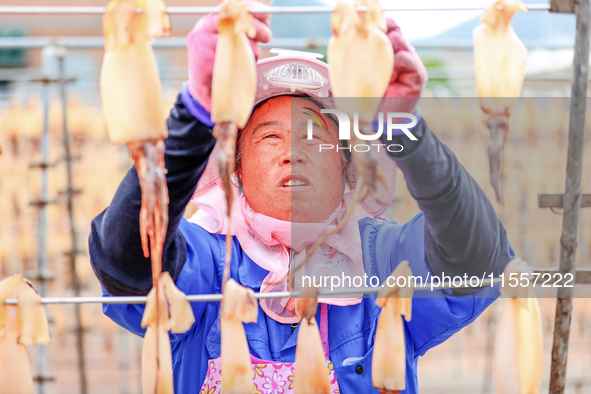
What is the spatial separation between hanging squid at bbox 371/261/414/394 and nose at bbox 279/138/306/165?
0.41 meters

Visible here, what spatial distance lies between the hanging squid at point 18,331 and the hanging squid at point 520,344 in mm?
904

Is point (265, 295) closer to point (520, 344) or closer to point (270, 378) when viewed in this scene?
point (270, 378)

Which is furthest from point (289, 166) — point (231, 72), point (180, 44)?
point (180, 44)

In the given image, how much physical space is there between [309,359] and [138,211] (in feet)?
1.48

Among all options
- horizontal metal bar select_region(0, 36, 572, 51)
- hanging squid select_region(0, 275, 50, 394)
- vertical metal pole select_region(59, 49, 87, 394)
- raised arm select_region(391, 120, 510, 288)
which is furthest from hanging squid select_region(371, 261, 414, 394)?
vertical metal pole select_region(59, 49, 87, 394)

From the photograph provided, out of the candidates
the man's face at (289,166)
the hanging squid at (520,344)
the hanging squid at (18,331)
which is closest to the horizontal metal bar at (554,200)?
the hanging squid at (520,344)

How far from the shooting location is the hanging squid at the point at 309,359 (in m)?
1.08

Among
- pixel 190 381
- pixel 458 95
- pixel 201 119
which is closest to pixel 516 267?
pixel 201 119

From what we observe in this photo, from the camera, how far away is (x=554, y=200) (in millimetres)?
1100

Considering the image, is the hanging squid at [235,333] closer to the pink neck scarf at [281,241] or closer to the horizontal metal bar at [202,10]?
the pink neck scarf at [281,241]

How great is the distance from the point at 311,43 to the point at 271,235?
56.6 inches

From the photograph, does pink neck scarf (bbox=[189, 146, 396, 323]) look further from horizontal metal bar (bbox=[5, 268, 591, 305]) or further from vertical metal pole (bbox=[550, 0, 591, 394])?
vertical metal pole (bbox=[550, 0, 591, 394])

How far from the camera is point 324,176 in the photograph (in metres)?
1.42

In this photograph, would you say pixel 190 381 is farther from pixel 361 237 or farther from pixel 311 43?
pixel 311 43
